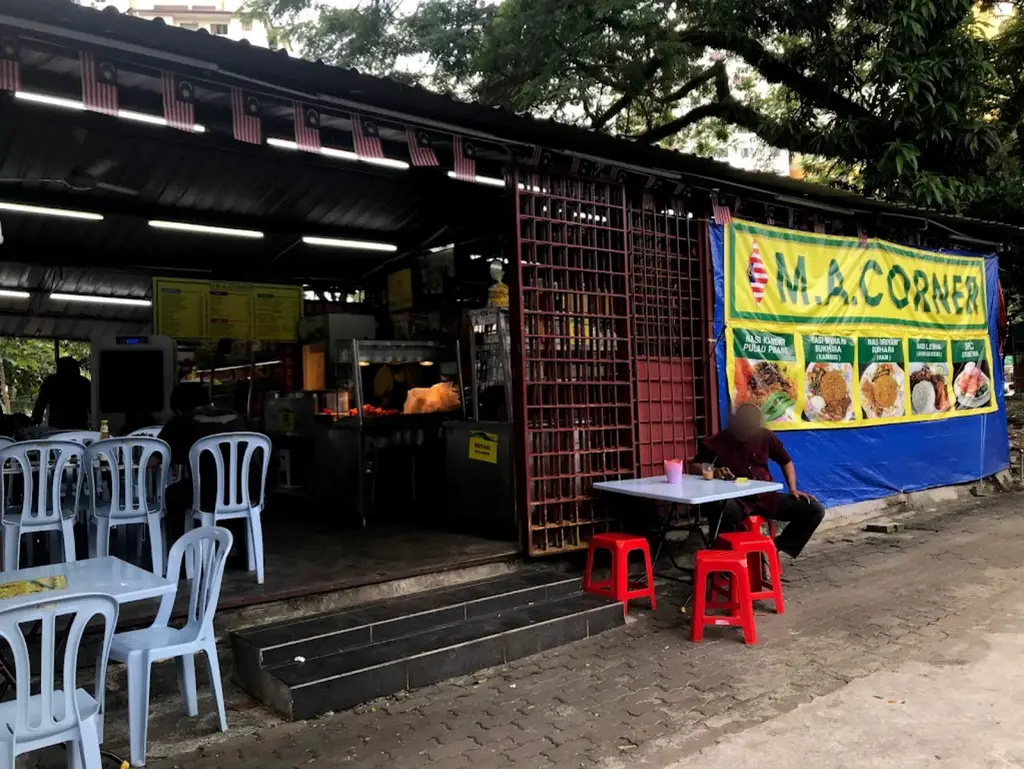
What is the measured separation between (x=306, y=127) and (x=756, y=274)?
180 inches

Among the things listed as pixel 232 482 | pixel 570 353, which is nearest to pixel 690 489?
pixel 570 353

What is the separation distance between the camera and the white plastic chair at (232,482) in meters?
4.98

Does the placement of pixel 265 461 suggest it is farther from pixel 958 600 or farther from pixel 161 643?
pixel 958 600

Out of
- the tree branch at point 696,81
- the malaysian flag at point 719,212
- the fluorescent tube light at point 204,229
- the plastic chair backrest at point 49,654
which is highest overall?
the tree branch at point 696,81

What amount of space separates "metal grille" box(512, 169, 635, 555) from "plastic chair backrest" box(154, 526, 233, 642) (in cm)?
279

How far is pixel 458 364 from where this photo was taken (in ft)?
24.8

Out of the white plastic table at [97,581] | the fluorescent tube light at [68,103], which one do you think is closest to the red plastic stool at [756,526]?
the white plastic table at [97,581]

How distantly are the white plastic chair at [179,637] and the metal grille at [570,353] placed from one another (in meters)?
2.79

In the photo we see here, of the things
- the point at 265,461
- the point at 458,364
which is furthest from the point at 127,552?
the point at 458,364

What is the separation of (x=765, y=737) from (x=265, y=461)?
3.63 meters

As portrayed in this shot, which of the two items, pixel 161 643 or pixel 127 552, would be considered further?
pixel 127 552

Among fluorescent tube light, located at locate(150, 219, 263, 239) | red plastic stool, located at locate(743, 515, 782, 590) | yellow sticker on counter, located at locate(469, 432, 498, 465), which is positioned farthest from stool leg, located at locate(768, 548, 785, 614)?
fluorescent tube light, located at locate(150, 219, 263, 239)

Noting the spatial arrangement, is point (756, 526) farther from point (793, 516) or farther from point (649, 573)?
point (649, 573)

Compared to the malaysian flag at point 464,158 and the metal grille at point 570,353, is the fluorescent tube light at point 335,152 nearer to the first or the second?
the malaysian flag at point 464,158
